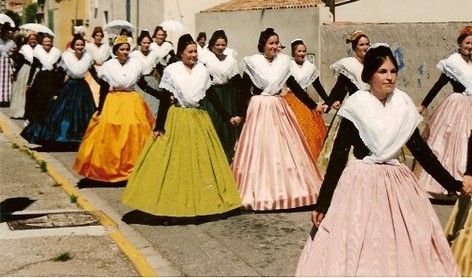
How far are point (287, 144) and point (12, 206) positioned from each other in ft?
10.3

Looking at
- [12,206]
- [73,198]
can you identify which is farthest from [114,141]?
[12,206]

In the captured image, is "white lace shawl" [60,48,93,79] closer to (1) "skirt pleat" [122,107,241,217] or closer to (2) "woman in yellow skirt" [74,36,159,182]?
(2) "woman in yellow skirt" [74,36,159,182]

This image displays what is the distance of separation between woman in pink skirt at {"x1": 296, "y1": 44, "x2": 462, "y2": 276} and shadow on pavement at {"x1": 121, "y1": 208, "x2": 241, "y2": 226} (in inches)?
127

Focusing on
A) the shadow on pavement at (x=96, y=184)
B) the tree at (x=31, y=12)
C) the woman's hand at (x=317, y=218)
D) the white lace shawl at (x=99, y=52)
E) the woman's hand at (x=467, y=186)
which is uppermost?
the tree at (x=31, y=12)

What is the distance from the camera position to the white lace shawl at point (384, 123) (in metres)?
4.82

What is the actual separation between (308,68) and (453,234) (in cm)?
652

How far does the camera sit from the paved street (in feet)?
21.3

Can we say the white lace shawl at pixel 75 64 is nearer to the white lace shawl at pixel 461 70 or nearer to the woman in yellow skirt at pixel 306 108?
the woman in yellow skirt at pixel 306 108

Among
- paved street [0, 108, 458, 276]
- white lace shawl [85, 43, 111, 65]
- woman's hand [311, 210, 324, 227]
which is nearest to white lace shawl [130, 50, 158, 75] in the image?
white lace shawl [85, 43, 111, 65]

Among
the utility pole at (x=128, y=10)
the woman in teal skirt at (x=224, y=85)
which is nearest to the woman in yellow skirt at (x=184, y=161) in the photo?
the woman in teal skirt at (x=224, y=85)

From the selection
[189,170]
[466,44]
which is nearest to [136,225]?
[189,170]

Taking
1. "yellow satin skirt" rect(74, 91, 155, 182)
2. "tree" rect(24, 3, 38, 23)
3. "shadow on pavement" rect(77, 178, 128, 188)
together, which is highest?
"tree" rect(24, 3, 38, 23)

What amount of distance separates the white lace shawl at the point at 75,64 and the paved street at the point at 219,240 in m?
4.08

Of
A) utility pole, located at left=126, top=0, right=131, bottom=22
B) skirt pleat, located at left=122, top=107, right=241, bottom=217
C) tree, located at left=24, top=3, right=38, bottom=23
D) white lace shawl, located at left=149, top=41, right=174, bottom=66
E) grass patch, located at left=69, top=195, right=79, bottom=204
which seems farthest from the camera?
tree, located at left=24, top=3, right=38, bottom=23
